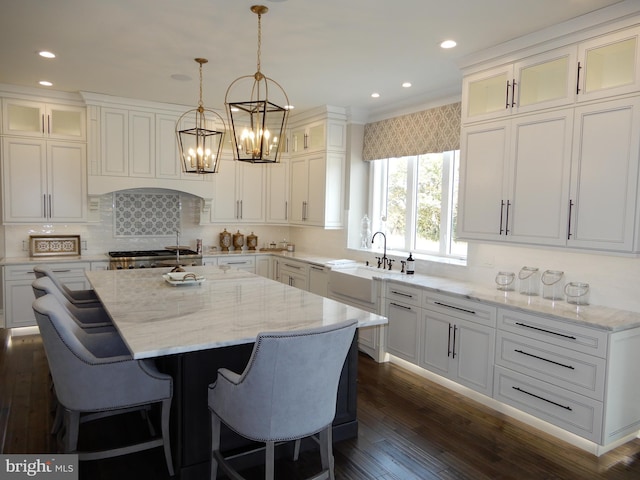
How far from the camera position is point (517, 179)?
3.41 m

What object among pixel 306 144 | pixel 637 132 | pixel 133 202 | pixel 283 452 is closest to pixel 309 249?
pixel 306 144

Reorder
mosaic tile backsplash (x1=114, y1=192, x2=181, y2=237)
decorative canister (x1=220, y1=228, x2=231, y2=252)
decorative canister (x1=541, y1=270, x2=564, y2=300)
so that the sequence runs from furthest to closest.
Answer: decorative canister (x1=220, y1=228, x2=231, y2=252)
mosaic tile backsplash (x1=114, y1=192, x2=181, y2=237)
decorative canister (x1=541, y1=270, x2=564, y2=300)

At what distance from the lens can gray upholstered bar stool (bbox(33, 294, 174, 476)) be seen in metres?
2.17

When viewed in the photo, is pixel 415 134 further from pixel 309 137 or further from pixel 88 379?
pixel 88 379

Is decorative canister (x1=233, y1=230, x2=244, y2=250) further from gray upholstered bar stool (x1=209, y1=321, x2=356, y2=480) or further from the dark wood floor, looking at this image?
gray upholstered bar stool (x1=209, y1=321, x2=356, y2=480)

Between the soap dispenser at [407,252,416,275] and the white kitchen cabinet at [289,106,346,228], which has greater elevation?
the white kitchen cabinet at [289,106,346,228]

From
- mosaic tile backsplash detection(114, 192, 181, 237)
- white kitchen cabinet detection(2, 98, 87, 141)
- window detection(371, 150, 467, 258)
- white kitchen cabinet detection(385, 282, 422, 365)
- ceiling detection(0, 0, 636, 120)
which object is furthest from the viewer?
mosaic tile backsplash detection(114, 192, 181, 237)

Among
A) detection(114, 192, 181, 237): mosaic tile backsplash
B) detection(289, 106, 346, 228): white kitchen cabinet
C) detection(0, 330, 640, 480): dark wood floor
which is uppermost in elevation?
detection(289, 106, 346, 228): white kitchen cabinet

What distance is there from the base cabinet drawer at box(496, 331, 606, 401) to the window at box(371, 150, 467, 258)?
1.48 metres

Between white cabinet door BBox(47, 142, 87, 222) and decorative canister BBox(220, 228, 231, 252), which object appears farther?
decorative canister BBox(220, 228, 231, 252)

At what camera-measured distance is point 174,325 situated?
234cm

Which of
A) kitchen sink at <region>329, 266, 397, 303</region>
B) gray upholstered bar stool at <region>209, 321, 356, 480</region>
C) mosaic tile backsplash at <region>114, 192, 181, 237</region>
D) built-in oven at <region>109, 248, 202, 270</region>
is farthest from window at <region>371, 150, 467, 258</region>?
gray upholstered bar stool at <region>209, 321, 356, 480</region>

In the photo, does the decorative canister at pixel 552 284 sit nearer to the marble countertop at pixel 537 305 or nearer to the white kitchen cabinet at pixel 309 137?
the marble countertop at pixel 537 305

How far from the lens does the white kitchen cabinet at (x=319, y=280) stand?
5.27m
